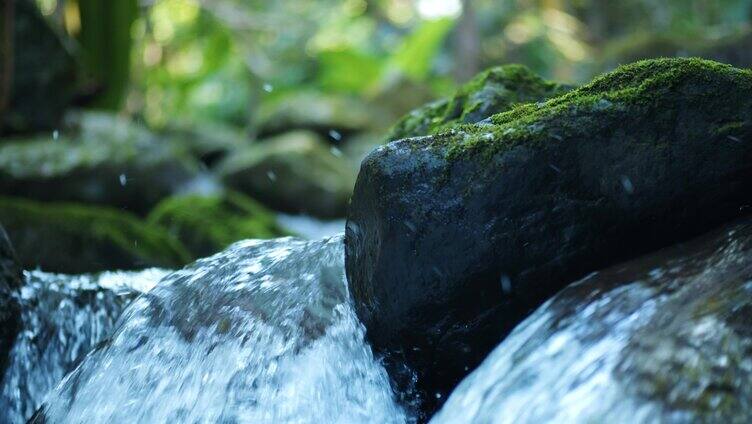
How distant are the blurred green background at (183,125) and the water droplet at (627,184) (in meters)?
3.29

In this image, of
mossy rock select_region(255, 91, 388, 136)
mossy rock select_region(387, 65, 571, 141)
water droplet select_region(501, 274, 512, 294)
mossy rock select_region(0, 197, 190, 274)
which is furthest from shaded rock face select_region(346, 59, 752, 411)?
mossy rock select_region(255, 91, 388, 136)

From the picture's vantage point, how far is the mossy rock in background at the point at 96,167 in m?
6.91

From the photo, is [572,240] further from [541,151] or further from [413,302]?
[413,302]

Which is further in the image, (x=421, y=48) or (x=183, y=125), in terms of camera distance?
(x=421, y=48)

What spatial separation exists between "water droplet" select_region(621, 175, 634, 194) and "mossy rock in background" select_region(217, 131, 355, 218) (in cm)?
604

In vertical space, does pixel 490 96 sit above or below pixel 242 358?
above

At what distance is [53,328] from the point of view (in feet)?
11.7

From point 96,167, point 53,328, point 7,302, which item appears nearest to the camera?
point 7,302

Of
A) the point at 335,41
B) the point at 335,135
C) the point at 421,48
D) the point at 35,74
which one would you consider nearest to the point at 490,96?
the point at 35,74

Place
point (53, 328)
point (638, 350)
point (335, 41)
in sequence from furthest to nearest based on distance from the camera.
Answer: point (335, 41)
point (53, 328)
point (638, 350)

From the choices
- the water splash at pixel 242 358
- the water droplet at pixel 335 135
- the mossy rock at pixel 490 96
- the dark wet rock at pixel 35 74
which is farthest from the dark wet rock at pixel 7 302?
the water droplet at pixel 335 135

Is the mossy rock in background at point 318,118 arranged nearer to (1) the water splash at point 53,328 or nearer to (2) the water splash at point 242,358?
(1) the water splash at point 53,328

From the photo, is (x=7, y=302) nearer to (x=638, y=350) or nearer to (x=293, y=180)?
(x=638, y=350)

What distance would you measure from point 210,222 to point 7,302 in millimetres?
3266
